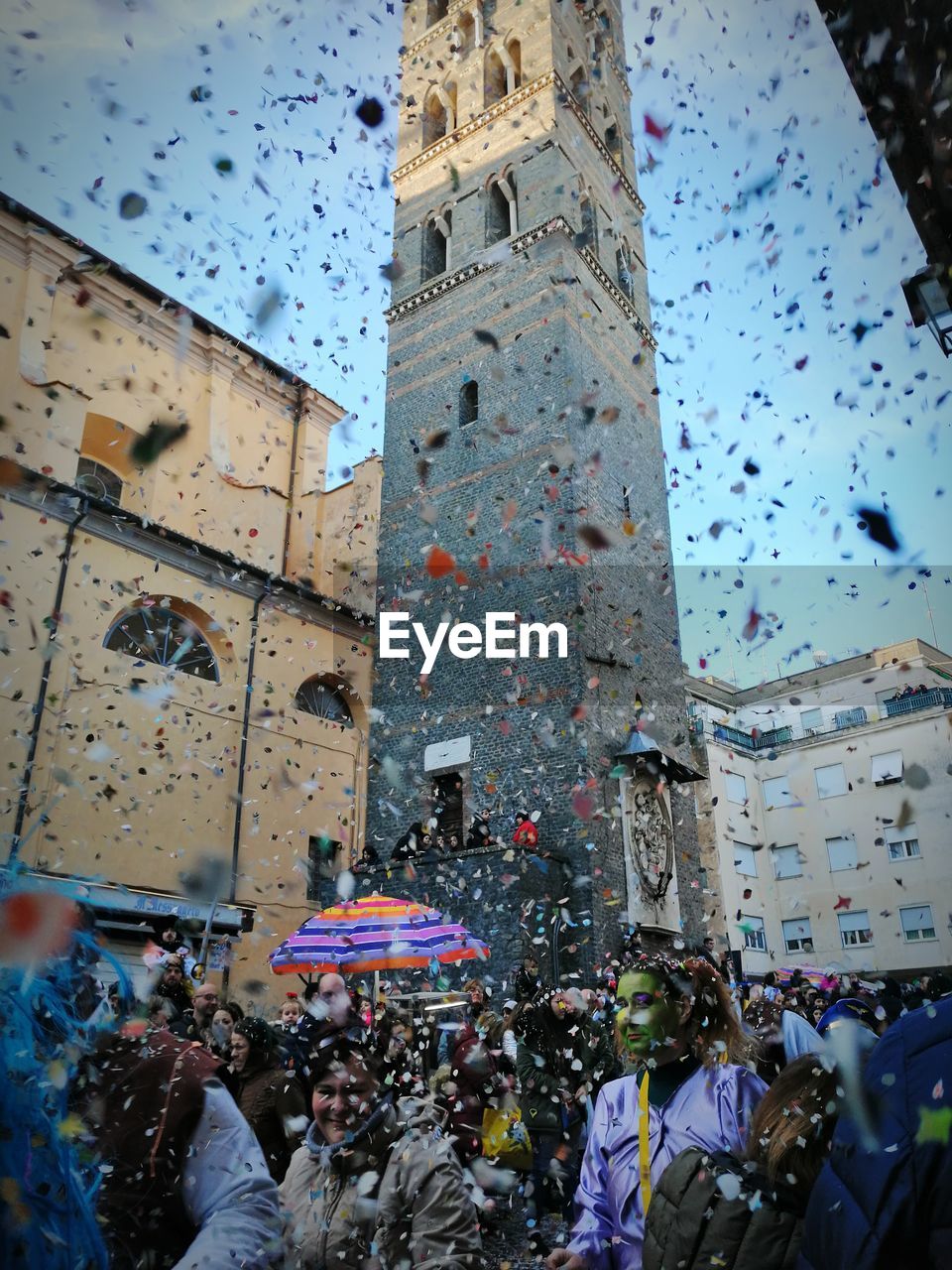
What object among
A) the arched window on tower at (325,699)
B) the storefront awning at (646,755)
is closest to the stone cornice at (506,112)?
the arched window on tower at (325,699)

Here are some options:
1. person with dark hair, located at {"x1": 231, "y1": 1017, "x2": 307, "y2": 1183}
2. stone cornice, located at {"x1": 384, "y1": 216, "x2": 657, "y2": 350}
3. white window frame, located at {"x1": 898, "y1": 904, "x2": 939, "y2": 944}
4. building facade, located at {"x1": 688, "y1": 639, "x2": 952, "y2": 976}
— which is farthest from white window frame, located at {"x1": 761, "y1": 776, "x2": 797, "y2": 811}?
person with dark hair, located at {"x1": 231, "y1": 1017, "x2": 307, "y2": 1183}

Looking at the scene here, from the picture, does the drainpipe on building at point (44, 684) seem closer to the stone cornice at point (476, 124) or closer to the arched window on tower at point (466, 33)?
the stone cornice at point (476, 124)

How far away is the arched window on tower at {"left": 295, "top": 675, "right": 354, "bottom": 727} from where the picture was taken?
17.0 m

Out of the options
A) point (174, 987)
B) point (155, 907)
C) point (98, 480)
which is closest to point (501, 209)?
point (98, 480)

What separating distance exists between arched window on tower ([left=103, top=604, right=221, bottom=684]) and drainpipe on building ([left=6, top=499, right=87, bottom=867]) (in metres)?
0.91

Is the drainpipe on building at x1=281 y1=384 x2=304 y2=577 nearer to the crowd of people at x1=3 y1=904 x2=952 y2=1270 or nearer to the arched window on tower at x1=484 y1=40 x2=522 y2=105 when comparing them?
the arched window on tower at x1=484 y1=40 x2=522 y2=105

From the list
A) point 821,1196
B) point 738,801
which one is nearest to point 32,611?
point 821,1196

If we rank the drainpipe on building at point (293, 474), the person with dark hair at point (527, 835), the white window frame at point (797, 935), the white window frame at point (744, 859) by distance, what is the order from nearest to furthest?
the person with dark hair at point (527, 835), the drainpipe on building at point (293, 474), the white window frame at point (797, 935), the white window frame at point (744, 859)

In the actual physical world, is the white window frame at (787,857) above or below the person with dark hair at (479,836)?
above

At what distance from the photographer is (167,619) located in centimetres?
1511

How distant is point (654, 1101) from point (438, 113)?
2146 centimetres

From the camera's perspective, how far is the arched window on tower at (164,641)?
46.8 feet

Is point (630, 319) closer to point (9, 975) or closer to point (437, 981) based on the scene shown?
point (437, 981)

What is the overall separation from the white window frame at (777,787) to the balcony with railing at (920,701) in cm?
377
